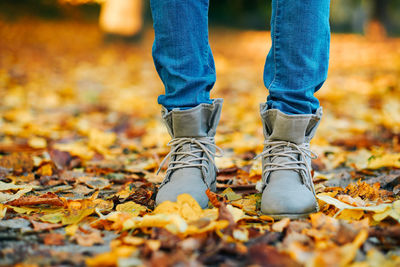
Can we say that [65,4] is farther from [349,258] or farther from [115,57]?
[349,258]

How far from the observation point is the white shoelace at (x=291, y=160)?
4.21 ft

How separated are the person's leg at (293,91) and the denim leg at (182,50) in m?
0.23

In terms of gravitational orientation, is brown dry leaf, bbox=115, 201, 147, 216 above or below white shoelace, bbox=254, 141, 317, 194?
below

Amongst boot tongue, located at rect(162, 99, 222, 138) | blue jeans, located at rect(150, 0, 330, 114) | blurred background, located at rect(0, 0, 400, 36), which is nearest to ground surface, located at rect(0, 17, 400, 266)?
boot tongue, located at rect(162, 99, 222, 138)

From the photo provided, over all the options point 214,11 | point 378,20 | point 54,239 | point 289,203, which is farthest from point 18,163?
point 214,11

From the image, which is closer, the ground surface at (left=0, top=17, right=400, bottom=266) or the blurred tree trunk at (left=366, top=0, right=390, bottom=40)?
the ground surface at (left=0, top=17, right=400, bottom=266)

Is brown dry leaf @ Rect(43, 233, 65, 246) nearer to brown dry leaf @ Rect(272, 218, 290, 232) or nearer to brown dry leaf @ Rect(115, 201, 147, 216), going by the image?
brown dry leaf @ Rect(115, 201, 147, 216)

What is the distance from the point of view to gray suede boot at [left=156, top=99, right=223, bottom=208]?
1.30m

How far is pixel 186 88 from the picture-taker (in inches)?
51.8

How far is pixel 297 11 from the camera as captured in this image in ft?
4.02

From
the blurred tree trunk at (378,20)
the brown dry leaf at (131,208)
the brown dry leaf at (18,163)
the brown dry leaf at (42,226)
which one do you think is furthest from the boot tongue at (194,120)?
the blurred tree trunk at (378,20)

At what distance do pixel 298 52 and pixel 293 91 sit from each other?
0.40 ft

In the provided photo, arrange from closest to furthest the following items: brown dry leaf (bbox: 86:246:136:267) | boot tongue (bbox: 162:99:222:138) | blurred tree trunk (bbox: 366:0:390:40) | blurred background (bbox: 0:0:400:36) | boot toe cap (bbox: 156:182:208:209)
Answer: brown dry leaf (bbox: 86:246:136:267) → boot toe cap (bbox: 156:182:208:209) → boot tongue (bbox: 162:99:222:138) → blurred background (bbox: 0:0:400:36) → blurred tree trunk (bbox: 366:0:390:40)

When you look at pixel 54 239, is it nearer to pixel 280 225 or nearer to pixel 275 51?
pixel 280 225
